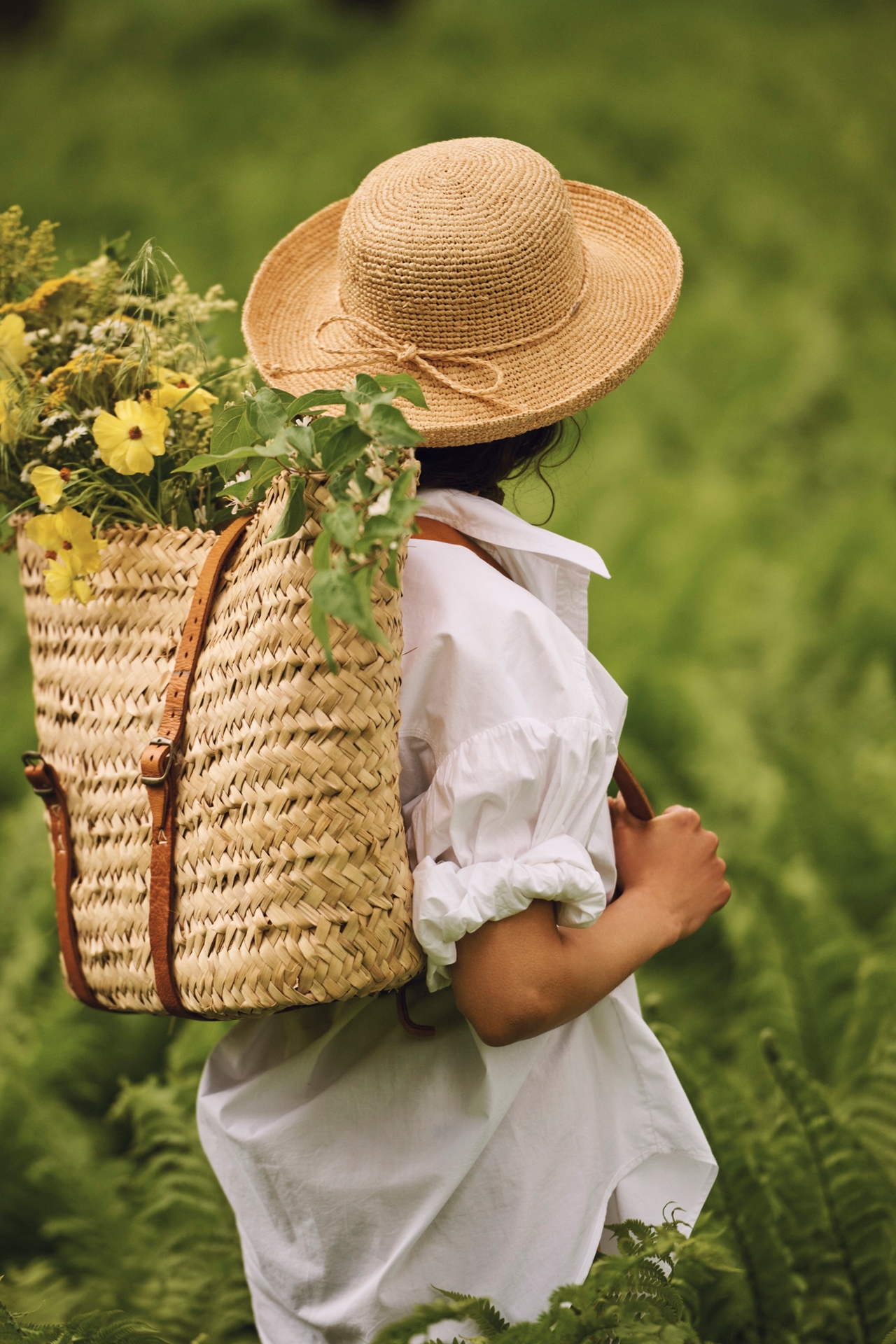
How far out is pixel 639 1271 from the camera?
129cm

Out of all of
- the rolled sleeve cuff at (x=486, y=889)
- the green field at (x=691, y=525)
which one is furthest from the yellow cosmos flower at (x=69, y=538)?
the green field at (x=691, y=525)

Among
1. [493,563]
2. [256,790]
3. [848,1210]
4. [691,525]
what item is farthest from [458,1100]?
[691,525]

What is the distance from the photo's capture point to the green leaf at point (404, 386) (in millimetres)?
970

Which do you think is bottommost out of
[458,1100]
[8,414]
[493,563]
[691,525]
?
[691,525]

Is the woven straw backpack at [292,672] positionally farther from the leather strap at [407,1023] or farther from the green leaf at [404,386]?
the leather strap at [407,1023]

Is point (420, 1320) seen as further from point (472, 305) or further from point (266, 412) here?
point (472, 305)

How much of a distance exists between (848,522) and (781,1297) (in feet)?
11.0

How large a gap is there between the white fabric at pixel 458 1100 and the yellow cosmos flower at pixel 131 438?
287 mm

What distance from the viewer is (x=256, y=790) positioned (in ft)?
3.35

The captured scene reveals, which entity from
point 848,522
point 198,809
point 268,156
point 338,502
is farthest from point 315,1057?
point 268,156

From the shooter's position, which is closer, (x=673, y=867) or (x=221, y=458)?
(x=221, y=458)

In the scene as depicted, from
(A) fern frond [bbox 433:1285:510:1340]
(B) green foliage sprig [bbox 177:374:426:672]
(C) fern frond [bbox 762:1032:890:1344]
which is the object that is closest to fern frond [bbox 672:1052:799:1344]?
(C) fern frond [bbox 762:1032:890:1344]

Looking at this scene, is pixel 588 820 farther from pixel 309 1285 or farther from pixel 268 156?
pixel 268 156

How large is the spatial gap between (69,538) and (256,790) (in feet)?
1.17
